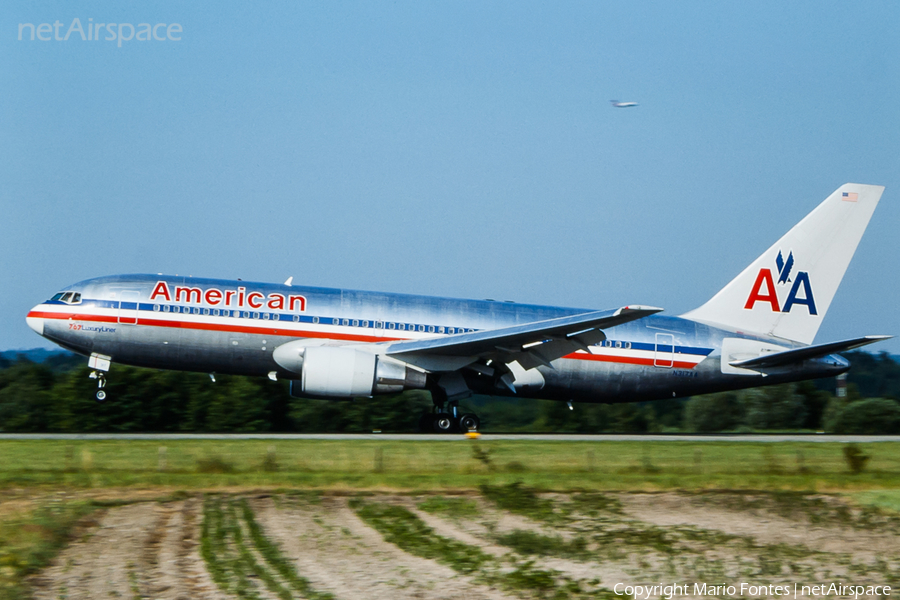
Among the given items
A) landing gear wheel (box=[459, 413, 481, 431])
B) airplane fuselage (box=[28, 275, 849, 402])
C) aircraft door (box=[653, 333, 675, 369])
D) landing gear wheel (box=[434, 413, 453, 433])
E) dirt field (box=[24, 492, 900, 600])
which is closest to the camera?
dirt field (box=[24, 492, 900, 600])

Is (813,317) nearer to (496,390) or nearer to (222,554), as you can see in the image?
(496,390)

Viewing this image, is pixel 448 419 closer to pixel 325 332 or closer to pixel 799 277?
pixel 325 332

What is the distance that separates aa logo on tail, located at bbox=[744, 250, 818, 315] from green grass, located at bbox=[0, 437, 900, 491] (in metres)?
6.79

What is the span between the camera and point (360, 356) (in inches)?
1007

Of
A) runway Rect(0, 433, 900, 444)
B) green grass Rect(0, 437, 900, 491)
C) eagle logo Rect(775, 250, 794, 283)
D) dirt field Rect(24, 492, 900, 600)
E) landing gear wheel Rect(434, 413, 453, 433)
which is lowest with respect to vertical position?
dirt field Rect(24, 492, 900, 600)

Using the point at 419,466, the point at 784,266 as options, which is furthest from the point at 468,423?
the point at 784,266

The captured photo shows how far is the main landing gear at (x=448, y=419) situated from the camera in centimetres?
2769

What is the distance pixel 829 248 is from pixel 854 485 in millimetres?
13560

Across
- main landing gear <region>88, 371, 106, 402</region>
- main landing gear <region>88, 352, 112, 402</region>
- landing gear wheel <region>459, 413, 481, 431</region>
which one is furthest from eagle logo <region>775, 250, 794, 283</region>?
main landing gear <region>88, 371, 106, 402</region>

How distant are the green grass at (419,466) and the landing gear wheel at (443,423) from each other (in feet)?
9.64

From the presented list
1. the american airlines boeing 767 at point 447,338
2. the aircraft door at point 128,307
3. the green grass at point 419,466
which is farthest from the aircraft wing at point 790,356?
the aircraft door at point 128,307

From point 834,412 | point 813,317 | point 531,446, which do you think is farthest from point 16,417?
point 834,412

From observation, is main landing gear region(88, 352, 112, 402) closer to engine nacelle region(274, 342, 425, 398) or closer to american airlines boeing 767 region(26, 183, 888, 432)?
american airlines boeing 767 region(26, 183, 888, 432)

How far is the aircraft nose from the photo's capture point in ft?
88.9
